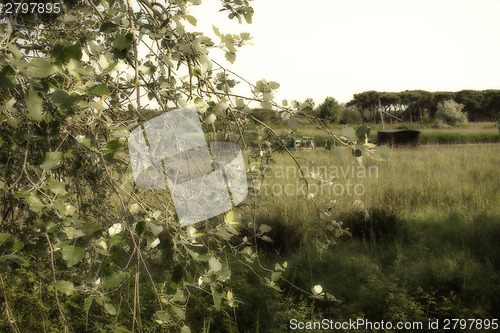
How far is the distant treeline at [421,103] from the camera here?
85.8 feet

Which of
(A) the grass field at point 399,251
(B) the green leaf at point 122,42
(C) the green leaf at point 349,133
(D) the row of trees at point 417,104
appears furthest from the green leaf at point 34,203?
(D) the row of trees at point 417,104

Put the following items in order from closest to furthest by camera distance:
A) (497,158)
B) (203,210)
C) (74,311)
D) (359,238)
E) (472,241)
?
(203,210) < (74,311) < (472,241) < (359,238) < (497,158)

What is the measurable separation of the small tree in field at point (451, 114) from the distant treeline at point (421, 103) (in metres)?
0.82

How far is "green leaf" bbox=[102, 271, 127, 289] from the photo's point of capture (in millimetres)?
756

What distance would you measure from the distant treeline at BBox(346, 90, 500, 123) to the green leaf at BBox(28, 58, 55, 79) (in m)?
25.8

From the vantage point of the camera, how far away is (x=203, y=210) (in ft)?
3.68

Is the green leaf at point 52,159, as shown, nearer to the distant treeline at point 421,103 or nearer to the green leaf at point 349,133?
the green leaf at point 349,133

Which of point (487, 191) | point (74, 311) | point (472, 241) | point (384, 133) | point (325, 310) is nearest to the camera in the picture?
point (74, 311)

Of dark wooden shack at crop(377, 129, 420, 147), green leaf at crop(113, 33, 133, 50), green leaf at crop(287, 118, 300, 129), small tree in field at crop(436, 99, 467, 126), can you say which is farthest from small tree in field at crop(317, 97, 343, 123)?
small tree in field at crop(436, 99, 467, 126)

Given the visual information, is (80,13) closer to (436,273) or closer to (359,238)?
(436,273)

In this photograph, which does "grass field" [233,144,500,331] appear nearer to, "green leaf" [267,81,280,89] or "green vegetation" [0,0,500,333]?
"green vegetation" [0,0,500,333]

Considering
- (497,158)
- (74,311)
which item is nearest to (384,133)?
(497,158)

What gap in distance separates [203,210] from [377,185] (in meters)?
4.28

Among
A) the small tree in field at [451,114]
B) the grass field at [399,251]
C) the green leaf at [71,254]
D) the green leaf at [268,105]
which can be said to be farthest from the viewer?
the small tree in field at [451,114]
